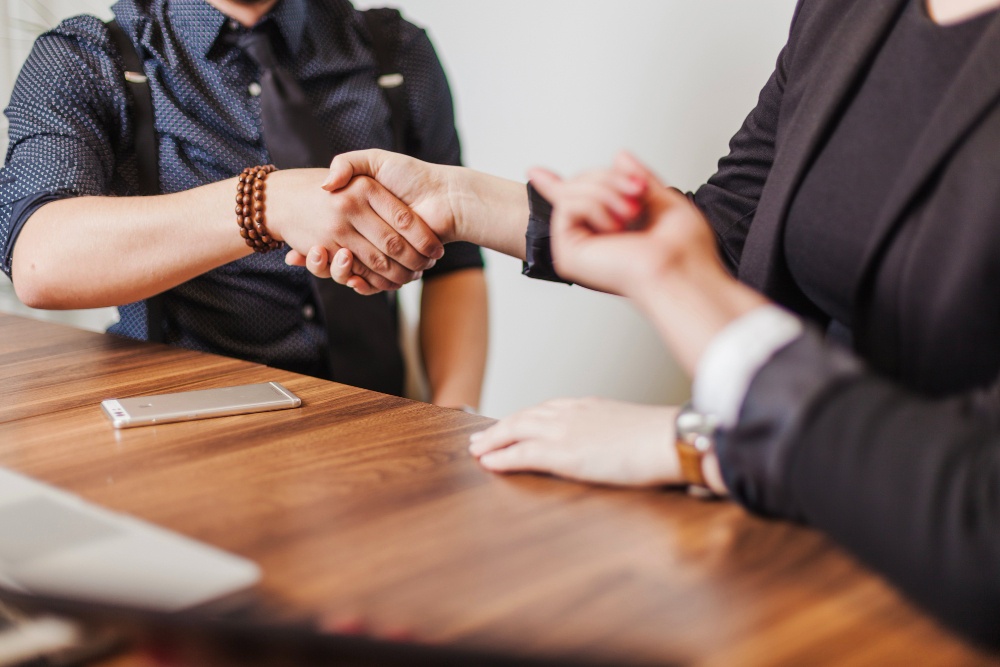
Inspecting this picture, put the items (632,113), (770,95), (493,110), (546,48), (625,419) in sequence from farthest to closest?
(493,110)
(546,48)
(632,113)
(770,95)
(625,419)

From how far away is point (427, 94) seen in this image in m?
1.50

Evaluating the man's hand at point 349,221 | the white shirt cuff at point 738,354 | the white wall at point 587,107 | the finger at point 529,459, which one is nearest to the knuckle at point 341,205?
the man's hand at point 349,221

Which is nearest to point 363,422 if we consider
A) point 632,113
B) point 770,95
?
point 770,95

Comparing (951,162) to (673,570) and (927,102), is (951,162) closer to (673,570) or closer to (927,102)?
(927,102)

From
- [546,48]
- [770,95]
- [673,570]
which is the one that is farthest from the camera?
[546,48]

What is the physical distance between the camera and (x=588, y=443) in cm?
67

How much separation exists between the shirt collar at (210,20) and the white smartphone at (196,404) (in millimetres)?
706

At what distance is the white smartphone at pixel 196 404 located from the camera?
78 cm

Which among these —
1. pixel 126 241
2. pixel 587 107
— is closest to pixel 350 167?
pixel 126 241

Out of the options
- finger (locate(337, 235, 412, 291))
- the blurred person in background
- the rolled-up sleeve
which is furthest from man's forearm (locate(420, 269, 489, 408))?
the rolled-up sleeve

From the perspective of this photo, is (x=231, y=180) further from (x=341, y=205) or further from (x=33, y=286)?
(x=33, y=286)

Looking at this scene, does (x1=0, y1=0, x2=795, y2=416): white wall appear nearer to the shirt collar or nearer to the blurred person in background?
the blurred person in background

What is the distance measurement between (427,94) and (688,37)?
0.51 meters

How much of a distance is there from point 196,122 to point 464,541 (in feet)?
3.28
